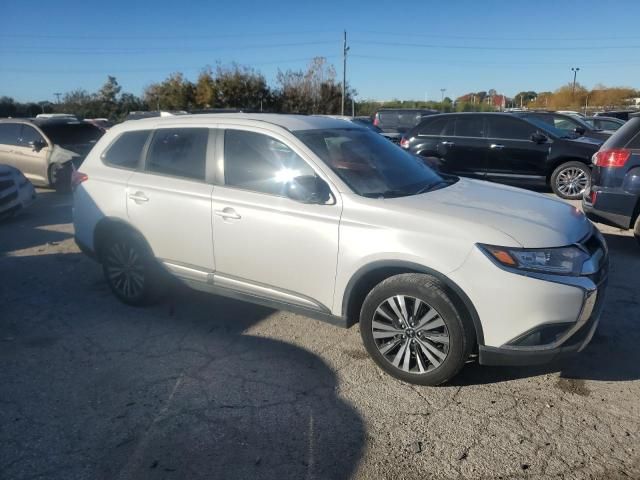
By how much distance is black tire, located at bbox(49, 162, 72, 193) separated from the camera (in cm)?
1109

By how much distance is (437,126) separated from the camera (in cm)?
1145

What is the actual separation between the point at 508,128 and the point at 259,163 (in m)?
8.24

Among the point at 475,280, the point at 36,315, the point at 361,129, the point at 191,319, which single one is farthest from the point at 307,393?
the point at 36,315

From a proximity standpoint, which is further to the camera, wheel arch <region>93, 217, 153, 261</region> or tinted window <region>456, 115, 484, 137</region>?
tinted window <region>456, 115, 484, 137</region>

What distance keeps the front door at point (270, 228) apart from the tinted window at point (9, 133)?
9870 millimetres

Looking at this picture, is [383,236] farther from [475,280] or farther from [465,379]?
[465,379]

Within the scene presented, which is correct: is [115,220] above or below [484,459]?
above

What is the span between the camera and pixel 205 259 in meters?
4.12

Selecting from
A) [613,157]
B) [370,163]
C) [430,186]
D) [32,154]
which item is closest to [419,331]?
[430,186]

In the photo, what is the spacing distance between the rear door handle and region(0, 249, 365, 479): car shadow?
102cm

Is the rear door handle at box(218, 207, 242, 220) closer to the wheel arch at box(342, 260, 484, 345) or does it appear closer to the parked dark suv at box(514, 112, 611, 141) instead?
the wheel arch at box(342, 260, 484, 345)

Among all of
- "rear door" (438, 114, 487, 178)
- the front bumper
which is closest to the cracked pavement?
the front bumper

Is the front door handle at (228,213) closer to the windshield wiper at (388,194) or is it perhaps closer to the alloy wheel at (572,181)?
the windshield wiper at (388,194)

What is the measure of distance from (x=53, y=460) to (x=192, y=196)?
6.91ft
